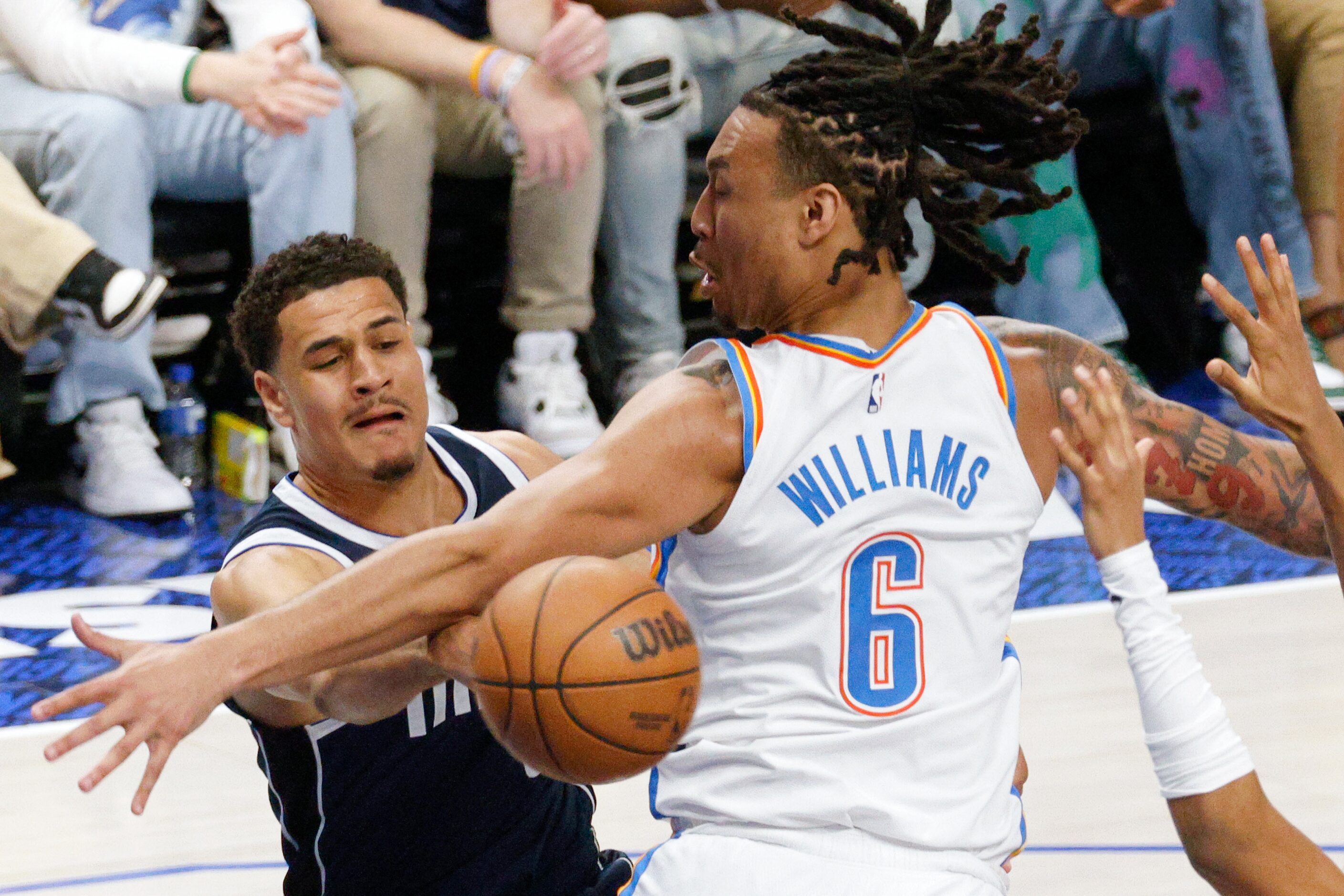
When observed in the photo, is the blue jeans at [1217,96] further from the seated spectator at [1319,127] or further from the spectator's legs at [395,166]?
the spectator's legs at [395,166]

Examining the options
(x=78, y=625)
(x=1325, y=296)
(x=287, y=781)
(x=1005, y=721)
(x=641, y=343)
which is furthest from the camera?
(x=1325, y=296)

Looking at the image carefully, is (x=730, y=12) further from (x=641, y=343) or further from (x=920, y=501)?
(x=920, y=501)

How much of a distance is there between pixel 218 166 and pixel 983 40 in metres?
3.22

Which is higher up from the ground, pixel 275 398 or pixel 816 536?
pixel 816 536

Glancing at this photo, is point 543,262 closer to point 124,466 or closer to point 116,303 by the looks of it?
point 116,303

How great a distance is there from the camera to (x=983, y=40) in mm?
2250

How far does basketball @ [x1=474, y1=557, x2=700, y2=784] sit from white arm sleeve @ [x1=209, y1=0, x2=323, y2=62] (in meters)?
3.29

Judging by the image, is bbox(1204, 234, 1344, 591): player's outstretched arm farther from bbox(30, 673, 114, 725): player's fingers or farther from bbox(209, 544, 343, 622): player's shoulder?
bbox(30, 673, 114, 725): player's fingers

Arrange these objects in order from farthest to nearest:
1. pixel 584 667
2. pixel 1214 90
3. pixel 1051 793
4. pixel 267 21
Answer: pixel 1214 90 < pixel 267 21 < pixel 1051 793 < pixel 584 667

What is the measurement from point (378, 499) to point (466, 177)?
292 cm

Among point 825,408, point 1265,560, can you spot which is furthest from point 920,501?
point 1265,560

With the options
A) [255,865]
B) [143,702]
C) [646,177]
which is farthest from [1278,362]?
[646,177]

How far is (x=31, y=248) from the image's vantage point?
4551 millimetres

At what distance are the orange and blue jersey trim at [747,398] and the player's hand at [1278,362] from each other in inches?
27.8
